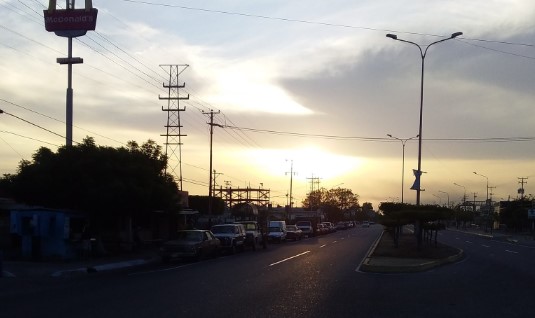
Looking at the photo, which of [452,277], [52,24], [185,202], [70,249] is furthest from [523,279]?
[185,202]

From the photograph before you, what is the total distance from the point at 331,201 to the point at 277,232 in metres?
131

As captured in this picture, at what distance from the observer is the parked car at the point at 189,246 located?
100 ft

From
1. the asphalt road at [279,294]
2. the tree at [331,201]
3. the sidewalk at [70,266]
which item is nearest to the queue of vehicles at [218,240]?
the sidewalk at [70,266]

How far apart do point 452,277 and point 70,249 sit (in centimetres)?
1824

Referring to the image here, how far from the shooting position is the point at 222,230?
39000 millimetres

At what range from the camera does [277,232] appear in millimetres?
55406

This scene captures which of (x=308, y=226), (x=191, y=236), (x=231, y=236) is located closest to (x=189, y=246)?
(x=191, y=236)

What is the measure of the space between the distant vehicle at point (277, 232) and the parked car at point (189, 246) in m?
21.6

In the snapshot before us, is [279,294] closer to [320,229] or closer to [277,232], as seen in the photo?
[277,232]

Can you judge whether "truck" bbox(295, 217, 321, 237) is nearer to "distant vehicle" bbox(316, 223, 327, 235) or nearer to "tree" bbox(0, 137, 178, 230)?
"distant vehicle" bbox(316, 223, 327, 235)

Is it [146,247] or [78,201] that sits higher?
[78,201]

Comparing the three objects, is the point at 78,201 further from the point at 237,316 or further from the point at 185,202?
the point at 185,202

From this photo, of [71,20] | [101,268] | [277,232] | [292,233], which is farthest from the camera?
[292,233]

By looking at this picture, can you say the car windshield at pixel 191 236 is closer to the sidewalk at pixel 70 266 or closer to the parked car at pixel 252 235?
the sidewalk at pixel 70 266
